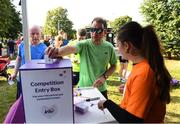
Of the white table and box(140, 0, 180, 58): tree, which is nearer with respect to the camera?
the white table

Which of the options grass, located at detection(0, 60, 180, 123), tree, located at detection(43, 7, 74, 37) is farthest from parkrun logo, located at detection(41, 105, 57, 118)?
tree, located at detection(43, 7, 74, 37)

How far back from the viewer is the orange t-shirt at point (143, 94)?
1.57m

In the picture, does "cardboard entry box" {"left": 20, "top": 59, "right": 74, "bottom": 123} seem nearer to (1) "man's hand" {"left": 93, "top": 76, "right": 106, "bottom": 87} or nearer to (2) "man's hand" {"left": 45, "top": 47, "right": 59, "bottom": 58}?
(2) "man's hand" {"left": 45, "top": 47, "right": 59, "bottom": 58}

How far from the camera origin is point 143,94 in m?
1.57

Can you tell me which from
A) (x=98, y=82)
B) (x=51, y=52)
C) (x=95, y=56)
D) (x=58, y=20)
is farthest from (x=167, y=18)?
(x=58, y=20)

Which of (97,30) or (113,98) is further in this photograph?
(113,98)

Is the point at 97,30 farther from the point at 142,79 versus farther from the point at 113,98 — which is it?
the point at 113,98

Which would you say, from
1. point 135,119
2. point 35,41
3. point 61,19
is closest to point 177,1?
point 35,41

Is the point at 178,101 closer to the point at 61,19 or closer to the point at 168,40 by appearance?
the point at 168,40

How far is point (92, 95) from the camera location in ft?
8.38

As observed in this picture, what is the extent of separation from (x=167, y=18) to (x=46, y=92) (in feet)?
43.6

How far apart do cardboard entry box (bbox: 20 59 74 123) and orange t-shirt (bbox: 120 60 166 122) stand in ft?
1.10

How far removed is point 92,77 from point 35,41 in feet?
4.12

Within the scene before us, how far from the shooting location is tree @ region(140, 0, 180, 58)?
1366cm
